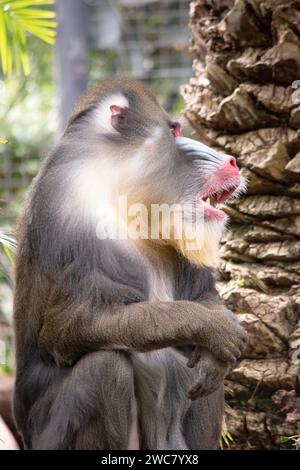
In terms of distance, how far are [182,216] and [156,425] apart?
0.85 meters

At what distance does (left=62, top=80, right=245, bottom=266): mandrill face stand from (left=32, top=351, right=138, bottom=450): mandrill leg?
20.7 inches

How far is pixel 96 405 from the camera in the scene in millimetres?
2973

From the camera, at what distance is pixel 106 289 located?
300 centimetres

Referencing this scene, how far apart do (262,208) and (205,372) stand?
1.25 metres

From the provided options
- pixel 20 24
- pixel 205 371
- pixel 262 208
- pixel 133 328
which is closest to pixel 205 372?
pixel 205 371

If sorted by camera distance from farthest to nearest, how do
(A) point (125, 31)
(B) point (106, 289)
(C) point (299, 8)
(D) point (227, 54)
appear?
(A) point (125, 31) < (D) point (227, 54) < (C) point (299, 8) < (B) point (106, 289)

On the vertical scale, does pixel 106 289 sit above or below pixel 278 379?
above

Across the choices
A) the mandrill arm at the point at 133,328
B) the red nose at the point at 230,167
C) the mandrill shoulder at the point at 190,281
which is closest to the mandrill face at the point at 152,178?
the red nose at the point at 230,167

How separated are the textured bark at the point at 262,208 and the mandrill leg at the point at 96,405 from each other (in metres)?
1.11

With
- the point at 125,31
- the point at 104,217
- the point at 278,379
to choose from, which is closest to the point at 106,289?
the point at 104,217

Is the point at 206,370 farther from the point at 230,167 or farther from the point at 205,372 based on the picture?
the point at 230,167

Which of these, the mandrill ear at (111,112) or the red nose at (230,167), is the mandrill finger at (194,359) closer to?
the red nose at (230,167)

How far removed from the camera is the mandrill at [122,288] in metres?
2.98
